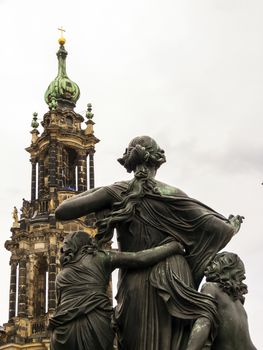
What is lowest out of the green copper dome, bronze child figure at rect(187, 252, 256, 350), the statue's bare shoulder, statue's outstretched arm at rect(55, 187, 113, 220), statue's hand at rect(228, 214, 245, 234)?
bronze child figure at rect(187, 252, 256, 350)

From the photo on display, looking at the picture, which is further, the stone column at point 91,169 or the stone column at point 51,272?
the stone column at point 91,169

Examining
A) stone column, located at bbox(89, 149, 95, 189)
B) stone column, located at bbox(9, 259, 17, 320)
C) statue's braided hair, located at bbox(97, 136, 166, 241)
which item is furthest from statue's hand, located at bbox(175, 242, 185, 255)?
stone column, located at bbox(89, 149, 95, 189)

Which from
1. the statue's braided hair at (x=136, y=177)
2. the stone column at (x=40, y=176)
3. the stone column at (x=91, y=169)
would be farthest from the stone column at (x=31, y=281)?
the statue's braided hair at (x=136, y=177)

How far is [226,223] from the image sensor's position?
4.95 metres

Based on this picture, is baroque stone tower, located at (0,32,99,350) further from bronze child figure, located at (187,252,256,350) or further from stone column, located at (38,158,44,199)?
bronze child figure, located at (187,252,256,350)

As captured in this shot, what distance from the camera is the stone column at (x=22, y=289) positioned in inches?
1850

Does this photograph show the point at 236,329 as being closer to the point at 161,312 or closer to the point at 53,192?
the point at 161,312

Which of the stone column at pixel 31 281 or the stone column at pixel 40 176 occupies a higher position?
the stone column at pixel 40 176

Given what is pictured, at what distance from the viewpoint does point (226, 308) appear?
4684mm

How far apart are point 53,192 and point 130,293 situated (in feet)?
151

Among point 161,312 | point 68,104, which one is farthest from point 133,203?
point 68,104

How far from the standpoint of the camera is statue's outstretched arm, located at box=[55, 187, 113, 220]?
498 centimetres

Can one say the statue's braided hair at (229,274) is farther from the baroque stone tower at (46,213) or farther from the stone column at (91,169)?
the stone column at (91,169)

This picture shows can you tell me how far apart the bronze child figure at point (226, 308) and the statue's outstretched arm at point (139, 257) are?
31 cm
